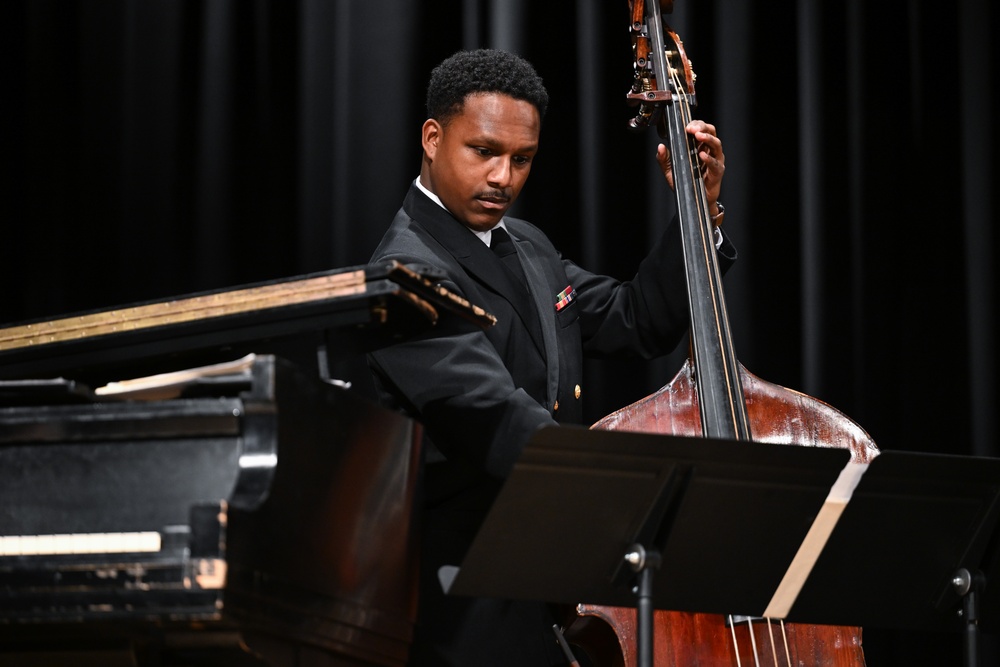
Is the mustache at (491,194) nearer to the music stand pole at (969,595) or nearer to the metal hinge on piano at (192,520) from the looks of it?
the metal hinge on piano at (192,520)

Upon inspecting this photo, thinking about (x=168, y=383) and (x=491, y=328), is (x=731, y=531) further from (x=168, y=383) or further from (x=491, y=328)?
(x=168, y=383)

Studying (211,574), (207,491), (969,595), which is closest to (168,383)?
(207,491)

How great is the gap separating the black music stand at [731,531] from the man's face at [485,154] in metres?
0.87

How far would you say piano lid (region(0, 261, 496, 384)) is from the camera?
192 cm

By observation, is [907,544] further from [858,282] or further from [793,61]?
[793,61]

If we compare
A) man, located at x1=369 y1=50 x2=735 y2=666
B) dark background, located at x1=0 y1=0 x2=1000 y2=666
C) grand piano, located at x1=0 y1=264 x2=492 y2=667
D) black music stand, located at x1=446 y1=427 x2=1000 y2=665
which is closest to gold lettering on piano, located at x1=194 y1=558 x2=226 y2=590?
grand piano, located at x1=0 y1=264 x2=492 y2=667

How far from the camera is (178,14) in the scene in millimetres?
3320

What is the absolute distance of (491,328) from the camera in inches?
100.0

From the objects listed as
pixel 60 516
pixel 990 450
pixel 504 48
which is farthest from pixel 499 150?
pixel 990 450

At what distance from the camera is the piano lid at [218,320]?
75.5 inches

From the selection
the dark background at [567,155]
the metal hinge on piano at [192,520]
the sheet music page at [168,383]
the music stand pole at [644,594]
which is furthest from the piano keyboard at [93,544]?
the dark background at [567,155]

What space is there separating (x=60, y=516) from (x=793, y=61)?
7.33 feet

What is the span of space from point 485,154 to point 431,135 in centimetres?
14

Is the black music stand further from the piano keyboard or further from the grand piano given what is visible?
the piano keyboard
